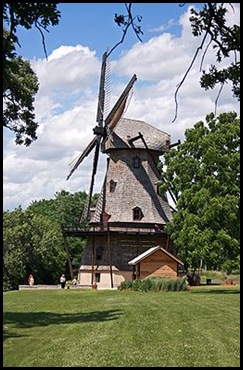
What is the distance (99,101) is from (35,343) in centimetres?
3758

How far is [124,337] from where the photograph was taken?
14.2 meters

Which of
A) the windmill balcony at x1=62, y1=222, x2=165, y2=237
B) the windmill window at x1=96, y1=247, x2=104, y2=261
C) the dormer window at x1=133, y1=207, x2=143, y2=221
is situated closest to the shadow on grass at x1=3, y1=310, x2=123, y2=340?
the windmill balcony at x1=62, y1=222, x2=165, y2=237

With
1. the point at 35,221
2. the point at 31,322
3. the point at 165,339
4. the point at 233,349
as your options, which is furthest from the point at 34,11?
the point at 35,221

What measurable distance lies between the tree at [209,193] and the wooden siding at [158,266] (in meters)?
2.57

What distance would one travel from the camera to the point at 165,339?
13875 mm

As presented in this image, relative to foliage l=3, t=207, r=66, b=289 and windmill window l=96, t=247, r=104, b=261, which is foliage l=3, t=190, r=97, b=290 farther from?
windmill window l=96, t=247, r=104, b=261

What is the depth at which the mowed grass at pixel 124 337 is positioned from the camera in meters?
11.0

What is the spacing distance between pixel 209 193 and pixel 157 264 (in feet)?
28.4

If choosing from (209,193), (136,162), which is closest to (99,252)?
(136,162)

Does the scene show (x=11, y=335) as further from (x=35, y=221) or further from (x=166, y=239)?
(x=35, y=221)

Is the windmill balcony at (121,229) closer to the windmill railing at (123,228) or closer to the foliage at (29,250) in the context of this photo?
the windmill railing at (123,228)

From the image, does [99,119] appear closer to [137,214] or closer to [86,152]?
[86,152]

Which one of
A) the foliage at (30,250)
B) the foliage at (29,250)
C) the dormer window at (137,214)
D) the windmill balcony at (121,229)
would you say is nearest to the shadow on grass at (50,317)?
the windmill balcony at (121,229)

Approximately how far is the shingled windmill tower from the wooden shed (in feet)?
10.2
